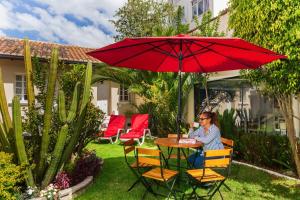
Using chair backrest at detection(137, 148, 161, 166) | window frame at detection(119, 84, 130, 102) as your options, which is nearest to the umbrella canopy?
chair backrest at detection(137, 148, 161, 166)

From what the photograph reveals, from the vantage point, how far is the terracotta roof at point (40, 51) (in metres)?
17.0

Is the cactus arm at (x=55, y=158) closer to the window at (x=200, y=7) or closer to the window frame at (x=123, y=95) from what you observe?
the window frame at (x=123, y=95)

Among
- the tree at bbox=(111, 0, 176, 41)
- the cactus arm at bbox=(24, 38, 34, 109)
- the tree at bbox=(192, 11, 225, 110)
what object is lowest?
the cactus arm at bbox=(24, 38, 34, 109)

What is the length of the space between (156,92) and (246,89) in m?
4.83

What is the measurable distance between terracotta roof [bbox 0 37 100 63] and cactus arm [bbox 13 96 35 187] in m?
10.4

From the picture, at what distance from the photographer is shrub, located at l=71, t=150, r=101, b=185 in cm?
711

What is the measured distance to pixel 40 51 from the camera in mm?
19188

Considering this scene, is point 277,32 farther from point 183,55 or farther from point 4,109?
point 4,109

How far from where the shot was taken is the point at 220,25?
1372cm

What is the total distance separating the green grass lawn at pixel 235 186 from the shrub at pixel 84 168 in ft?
0.83

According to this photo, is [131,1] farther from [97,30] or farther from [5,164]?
[97,30]

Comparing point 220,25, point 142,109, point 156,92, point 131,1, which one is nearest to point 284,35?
point 220,25

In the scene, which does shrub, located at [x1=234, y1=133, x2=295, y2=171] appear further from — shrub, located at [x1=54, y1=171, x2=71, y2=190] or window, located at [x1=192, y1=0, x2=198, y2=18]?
window, located at [x1=192, y1=0, x2=198, y2=18]

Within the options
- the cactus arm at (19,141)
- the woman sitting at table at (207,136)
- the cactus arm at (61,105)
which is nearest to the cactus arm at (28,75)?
the cactus arm at (19,141)
